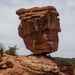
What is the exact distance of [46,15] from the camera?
2177 centimetres

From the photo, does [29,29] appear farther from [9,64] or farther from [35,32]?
[9,64]

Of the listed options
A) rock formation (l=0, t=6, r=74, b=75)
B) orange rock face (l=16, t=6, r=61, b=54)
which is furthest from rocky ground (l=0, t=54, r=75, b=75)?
orange rock face (l=16, t=6, r=61, b=54)

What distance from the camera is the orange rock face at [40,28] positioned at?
2162cm

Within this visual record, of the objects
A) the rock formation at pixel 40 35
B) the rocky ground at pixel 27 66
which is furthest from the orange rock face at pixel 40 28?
the rocky ground at pixel 27 66

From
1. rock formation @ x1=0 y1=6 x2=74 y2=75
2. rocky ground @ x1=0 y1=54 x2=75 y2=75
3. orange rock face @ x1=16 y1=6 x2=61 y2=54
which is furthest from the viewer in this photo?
orange rock face @ x1=16 y1=6 x2=61 y2=54

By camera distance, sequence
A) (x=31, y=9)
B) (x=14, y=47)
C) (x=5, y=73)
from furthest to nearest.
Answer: (x=14, y=47)
(x=31, y=9)
(x=5, y=73)

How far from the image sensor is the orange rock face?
21625 mm

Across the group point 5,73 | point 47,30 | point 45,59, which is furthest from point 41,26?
point 5,73

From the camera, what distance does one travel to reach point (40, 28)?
71.7ft

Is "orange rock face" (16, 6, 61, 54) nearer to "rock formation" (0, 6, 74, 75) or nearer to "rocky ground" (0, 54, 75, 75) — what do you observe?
"rock formation" (0, 6, 74, 75)

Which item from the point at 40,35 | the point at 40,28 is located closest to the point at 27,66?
the point at 40,35

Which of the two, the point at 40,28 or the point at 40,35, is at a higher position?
the point at 40,28

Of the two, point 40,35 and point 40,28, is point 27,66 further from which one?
point 40,28

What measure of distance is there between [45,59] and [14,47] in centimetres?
653
